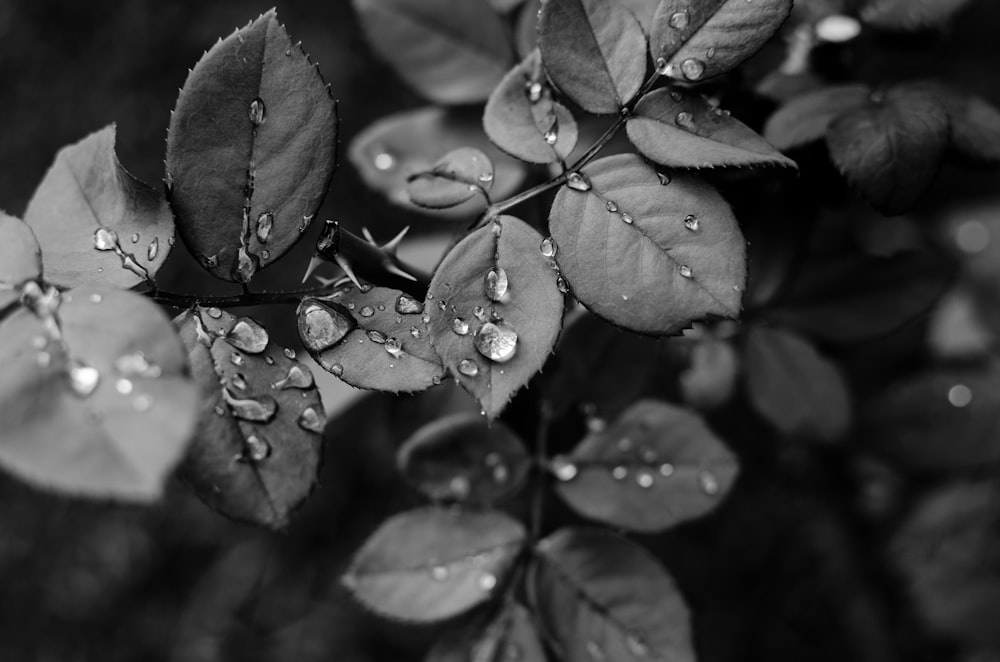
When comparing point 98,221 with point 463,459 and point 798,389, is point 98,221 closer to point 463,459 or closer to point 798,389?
point 463,459

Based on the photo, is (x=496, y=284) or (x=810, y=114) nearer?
(x=496, y=284)

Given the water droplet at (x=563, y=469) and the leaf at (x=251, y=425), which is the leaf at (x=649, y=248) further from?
the water droplet at (x=563, y=469)

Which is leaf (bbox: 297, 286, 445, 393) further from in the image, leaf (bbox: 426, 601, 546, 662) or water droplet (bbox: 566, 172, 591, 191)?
leaf (bbox: 426, 601, 546, 662)

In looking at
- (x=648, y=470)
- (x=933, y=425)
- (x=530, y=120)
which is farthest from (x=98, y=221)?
(x=933, y=425)

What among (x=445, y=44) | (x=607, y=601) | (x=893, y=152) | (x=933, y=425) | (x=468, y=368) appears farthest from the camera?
(x=933, y=425)

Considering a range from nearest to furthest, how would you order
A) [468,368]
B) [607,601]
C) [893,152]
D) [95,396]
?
[95,396] < [468,368] < [893,152] < [607,601]

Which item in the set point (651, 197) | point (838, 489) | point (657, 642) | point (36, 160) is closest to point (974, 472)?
point (838, 489)
